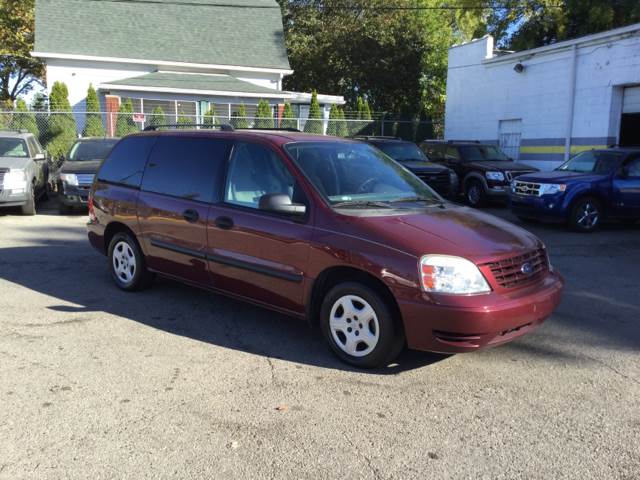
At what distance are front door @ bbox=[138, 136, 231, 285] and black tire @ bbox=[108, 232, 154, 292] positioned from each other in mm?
202

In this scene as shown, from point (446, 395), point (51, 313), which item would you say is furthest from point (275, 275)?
point (51, 313)

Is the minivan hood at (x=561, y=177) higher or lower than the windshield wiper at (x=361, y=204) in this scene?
higher

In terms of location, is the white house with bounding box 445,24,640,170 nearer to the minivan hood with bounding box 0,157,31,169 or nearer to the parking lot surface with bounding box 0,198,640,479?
the parking lot surface with bounding box 0,198,640,479

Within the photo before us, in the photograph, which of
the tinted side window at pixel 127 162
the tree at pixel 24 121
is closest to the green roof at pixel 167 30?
the tree at pixel 24 121

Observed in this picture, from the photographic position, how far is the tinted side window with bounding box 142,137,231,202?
535 cm

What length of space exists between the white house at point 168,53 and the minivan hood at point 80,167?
12.0 meters

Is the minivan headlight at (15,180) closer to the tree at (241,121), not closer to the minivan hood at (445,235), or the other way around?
the minivan hood at (445,235)

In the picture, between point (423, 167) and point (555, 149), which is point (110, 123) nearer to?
point (423, 167)

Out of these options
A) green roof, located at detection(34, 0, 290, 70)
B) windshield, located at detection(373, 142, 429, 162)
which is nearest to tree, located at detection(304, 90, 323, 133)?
green roof, located at detection(34, 0, 290, 70)

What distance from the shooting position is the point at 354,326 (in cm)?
434

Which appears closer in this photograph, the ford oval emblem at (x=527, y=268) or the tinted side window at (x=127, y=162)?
the ford oval emblem at (x=527, y=268)

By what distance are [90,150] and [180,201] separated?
9.07 metres

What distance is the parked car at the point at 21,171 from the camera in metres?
11.3

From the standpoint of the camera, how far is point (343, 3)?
3828 cm
